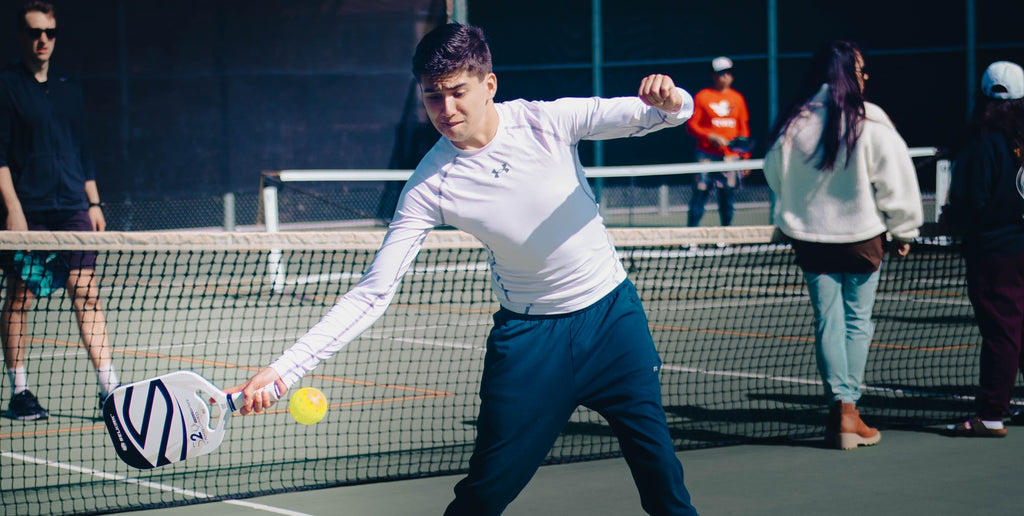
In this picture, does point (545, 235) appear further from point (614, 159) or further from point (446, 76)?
point (614, 159)

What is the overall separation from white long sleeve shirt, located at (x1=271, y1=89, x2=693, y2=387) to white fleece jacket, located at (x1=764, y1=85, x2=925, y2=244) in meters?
2.22

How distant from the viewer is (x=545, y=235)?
3.44 metres

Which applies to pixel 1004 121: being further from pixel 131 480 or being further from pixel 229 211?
pixel 229 211

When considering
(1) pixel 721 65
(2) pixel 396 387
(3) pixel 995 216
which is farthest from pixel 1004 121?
(1) pixel 721 65

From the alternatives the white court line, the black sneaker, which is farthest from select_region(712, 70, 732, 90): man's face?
the white court line

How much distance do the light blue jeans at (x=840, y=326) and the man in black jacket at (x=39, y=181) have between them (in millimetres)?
3417

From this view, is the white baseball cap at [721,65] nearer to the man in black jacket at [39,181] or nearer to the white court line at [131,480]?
the man in black jacket at [39,181]

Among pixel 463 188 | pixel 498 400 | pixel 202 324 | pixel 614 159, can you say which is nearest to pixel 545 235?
pixel 463 188

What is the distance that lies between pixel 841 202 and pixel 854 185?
0.30 ft

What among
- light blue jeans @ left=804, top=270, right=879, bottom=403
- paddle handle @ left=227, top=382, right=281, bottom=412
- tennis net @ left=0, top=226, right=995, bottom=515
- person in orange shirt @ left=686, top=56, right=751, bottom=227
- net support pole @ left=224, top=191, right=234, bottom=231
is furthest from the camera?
net support pole @ left=224, top=191, right=234, bottom=231

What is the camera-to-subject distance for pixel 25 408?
642 centimetres

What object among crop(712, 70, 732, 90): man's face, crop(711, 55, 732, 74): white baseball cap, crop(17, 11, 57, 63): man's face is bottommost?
crop(17, 11, 57, 63): man's face

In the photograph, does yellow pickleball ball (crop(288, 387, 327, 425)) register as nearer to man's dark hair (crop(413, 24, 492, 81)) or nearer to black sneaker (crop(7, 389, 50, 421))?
man's dark hair (crop(413, 24, 492, 81))

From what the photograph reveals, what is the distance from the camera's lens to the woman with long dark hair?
18.0 feet
